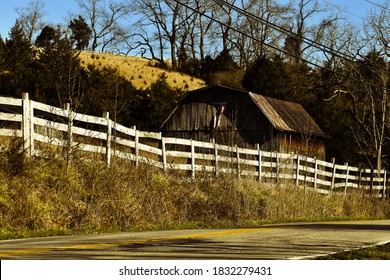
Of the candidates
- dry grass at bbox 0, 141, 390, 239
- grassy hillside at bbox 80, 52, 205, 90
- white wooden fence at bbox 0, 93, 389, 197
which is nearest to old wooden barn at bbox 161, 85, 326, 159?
white wooden fence at bbox 0, 93, 389, 197

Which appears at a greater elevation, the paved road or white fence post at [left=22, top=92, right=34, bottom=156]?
white fence post at [left=22, top=92, right=34, bottom=156]

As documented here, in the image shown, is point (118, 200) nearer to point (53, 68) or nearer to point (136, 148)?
point (136, 148)

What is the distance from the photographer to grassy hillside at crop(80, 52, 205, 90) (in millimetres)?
69250

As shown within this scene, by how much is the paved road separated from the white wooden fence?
5.65m

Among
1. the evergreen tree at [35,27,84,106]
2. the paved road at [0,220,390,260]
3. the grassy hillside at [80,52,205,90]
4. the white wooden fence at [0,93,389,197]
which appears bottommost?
the paved road at [0,220,390,260]

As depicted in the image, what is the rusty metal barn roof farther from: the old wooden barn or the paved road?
the paved road

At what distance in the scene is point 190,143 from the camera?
79.2ft

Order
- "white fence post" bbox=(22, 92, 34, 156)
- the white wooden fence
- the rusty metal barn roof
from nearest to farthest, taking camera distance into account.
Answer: "white fence post" bbox=(22, 92, 34, 156) < the white wooden fence < the rusty metal barn roof

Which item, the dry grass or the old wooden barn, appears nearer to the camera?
the dry grass

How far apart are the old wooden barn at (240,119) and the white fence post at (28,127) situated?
2594 centimetres
